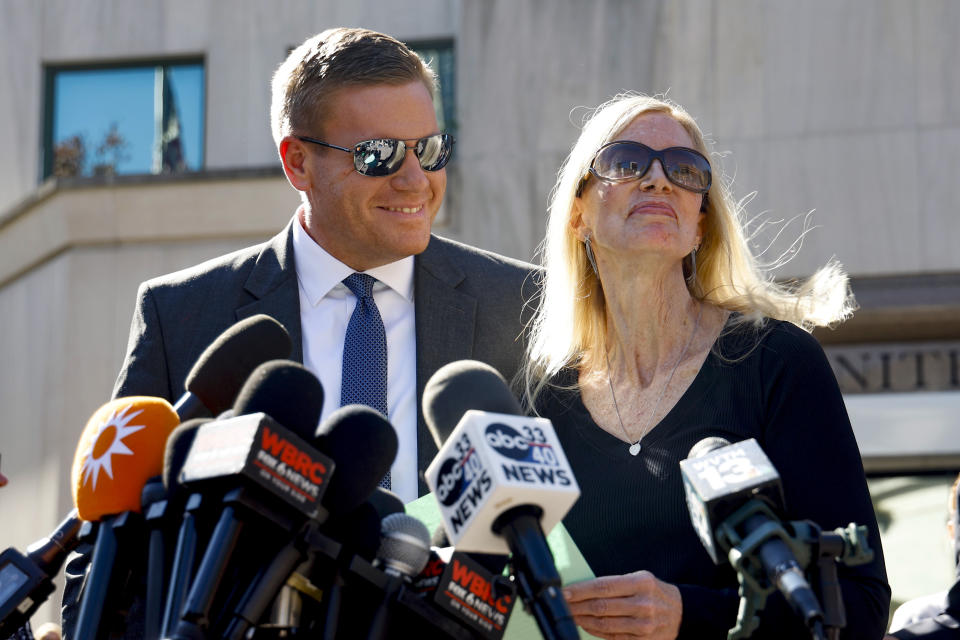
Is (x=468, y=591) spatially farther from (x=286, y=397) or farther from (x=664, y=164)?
(x=664, y=164)

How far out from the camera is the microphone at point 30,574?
2348mm

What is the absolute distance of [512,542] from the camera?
1.98 metres

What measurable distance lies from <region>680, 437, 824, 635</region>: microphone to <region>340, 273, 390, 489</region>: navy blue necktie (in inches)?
65.4

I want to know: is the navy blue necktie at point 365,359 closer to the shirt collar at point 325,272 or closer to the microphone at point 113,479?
the shirt collar at point 325,272

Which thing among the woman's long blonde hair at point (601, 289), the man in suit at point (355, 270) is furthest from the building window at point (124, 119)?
the woman's long blonde hair at point (601, 289)

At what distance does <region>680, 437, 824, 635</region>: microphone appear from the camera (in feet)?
6.44

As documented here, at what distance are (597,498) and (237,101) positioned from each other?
28.0ft

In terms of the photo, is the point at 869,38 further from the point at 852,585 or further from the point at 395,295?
the point at 852,585

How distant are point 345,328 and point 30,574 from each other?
1.65 m

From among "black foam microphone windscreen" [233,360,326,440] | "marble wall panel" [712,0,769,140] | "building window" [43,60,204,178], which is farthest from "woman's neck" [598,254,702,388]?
"building window" [43,60,204,178]

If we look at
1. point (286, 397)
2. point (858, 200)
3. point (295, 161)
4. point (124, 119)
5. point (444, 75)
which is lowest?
point (286, 397)

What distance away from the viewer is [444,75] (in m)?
10.8

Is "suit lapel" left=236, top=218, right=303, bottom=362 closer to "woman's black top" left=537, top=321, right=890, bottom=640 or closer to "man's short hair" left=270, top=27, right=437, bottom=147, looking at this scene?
"man's short hair" left=270, top=27, right=437, bottom=147

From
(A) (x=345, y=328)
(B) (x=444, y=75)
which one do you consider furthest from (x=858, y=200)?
(A) (x=345, y=328)
